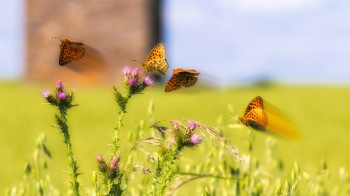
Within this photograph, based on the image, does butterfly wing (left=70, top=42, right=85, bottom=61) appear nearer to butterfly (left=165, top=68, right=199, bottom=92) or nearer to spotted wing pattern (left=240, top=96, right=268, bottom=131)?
butterfly (left=165, top=68, right=199, bottom=92)

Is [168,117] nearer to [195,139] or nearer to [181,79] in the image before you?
[195,139]

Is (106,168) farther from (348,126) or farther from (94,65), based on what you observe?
(348,126)

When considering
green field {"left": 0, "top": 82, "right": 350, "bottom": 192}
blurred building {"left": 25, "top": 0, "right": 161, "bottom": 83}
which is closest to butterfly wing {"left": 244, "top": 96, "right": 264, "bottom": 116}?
green field {"left": 0, "top": 82, "right": 350, "bottom": 192}

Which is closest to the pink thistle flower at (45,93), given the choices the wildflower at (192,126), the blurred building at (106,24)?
the wildflower at (192,126)

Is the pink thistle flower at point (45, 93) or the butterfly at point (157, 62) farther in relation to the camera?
the pink thistle flower at point (45, 93)

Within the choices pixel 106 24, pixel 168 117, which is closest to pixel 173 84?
pixel 168 117

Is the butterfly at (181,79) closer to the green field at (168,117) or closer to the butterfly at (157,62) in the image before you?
the butterfly at (157,62)

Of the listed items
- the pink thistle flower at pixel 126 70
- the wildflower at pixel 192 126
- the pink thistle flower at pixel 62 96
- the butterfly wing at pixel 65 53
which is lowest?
the wildflower at pixel 192 126

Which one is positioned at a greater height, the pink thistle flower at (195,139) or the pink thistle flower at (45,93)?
the pink thistle flower at (45,93)

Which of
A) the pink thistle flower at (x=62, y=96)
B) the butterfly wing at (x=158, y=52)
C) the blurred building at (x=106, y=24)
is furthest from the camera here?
the blurred building at (x=106, y=24)
